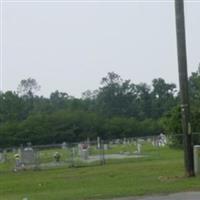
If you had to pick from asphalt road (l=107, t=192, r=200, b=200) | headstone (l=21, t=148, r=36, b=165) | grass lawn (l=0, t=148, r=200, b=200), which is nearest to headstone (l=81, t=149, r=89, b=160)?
headstone (l=21, t=148, r=36, b=165)

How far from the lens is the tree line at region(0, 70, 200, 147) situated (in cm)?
11881

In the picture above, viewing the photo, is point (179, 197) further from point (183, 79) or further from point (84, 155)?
point (84, 155)

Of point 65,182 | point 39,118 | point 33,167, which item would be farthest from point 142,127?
point 65,182

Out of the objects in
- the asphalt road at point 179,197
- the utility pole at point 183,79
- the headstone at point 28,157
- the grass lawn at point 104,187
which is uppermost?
the utility pole at point 183,79

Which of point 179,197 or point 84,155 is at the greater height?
point 84,155

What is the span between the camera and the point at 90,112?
144125 millimetres

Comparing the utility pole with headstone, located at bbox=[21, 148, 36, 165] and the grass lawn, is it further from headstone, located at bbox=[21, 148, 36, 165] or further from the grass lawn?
headstone, located at bbox=[21, 148, 36, 165]

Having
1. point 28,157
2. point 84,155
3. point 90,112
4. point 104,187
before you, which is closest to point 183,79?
point 104,187

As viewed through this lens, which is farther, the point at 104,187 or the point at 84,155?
the point at 84,155

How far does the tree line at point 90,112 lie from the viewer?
118812mm

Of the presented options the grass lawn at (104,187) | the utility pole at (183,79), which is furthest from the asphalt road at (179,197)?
the utility pole at (183,79)

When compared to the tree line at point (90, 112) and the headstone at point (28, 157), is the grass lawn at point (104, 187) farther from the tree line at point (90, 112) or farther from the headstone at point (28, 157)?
the tree line at point (90, 112)

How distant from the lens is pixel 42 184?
75.2ft

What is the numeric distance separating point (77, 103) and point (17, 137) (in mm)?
44417
